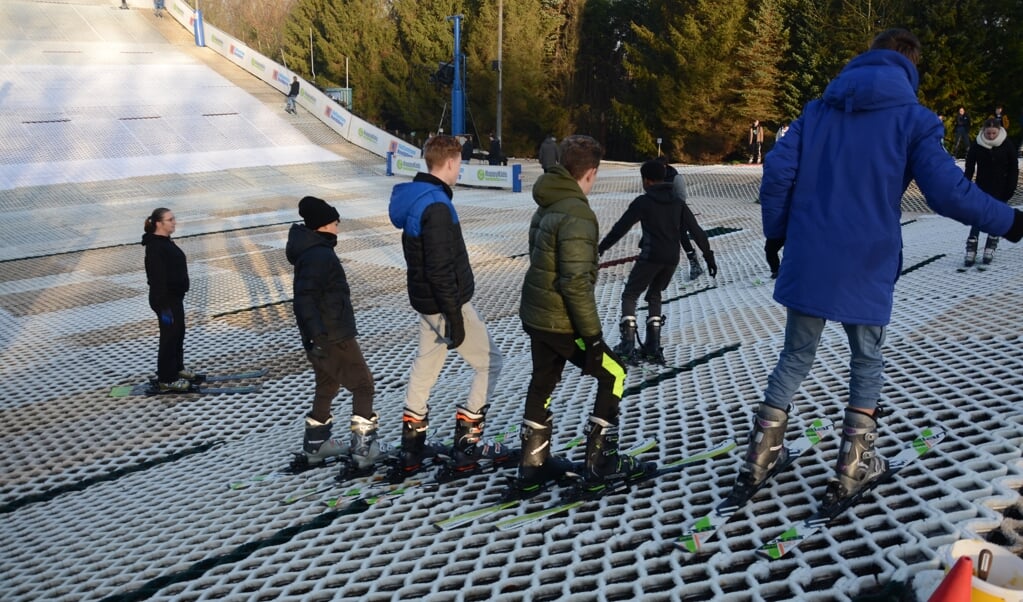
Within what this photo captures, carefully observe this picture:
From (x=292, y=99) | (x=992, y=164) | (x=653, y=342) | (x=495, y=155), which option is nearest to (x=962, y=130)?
(x=992, y=164)

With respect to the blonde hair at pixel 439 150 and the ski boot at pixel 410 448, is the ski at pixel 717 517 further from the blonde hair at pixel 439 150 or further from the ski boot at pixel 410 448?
the blonde hair at pixel 439 150

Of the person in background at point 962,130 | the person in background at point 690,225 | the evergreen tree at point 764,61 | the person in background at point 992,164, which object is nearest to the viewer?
the person in background at point 690,225

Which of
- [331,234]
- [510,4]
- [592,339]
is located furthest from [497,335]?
[510,4]

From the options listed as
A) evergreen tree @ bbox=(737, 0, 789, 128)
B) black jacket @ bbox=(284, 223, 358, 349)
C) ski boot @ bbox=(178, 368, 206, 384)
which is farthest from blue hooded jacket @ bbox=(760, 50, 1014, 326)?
evergreen tree @ bbox=(737, 0, 789, 128)

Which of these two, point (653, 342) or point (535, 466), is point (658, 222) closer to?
point (653, 342)

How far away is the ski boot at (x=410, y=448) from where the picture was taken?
435cm

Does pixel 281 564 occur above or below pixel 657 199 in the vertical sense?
below

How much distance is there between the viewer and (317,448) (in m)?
4.80

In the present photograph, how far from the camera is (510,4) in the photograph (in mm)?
45156

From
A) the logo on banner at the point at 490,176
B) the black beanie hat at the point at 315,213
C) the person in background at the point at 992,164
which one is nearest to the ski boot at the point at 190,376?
the black beanie hat at the point at 315,213

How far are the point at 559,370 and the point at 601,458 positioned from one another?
0.46 m

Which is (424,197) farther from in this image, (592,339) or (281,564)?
(281,564)

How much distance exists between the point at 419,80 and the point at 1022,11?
107 feet

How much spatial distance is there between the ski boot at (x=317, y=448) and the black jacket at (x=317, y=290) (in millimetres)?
595
